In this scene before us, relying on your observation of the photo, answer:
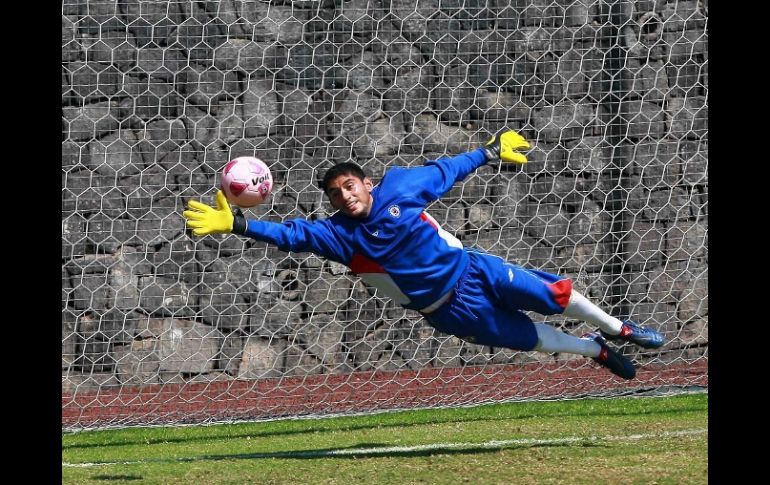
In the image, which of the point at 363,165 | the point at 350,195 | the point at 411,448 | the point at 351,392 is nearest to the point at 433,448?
the point at 411,448

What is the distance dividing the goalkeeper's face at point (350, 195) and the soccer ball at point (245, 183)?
0.31 metres

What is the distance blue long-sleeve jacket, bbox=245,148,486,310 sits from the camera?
17.9ft

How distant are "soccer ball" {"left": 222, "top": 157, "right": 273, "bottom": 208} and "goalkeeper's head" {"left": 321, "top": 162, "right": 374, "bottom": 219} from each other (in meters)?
0.31

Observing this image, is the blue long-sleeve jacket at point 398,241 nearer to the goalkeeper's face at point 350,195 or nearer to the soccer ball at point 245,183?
the goalkeeper's face at point 350,195

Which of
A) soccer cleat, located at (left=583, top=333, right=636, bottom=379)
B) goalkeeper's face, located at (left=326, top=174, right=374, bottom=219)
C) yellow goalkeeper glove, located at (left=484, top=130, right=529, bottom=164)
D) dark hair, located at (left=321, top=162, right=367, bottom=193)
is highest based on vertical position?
yellow goalkeeper glove, located at (left=484, top=130, right=529, bottom=164)

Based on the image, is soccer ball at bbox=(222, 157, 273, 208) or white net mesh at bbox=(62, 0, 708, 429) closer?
soccer ball at bbox=(222, 157, 273, 208)

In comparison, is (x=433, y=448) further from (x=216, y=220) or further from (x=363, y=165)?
(x=363, y=165)

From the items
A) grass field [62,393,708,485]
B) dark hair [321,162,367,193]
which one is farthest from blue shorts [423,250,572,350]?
dark hair [321,162,367,193]

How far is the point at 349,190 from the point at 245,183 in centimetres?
49

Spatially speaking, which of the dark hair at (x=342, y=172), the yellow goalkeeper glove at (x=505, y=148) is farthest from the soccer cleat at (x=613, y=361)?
the dark hair at (x=342, y=172)

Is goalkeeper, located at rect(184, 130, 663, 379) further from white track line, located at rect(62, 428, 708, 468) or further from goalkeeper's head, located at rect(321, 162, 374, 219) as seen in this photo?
white track line, located at rect(62, 428, 708, 468)

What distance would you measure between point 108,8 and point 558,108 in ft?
9.95

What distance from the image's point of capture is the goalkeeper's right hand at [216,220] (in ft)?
17.1

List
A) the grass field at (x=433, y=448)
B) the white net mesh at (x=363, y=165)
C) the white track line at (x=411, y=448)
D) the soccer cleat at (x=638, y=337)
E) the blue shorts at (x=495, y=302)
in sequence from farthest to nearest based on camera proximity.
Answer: the white net mesh at (x=363, y=165) < the soccer cleat at (x=638, y=337) < the white track line at (x=411, y=448) < the blue shorts at (x=495, y=302) < the grass field at (x=433, y=448)
